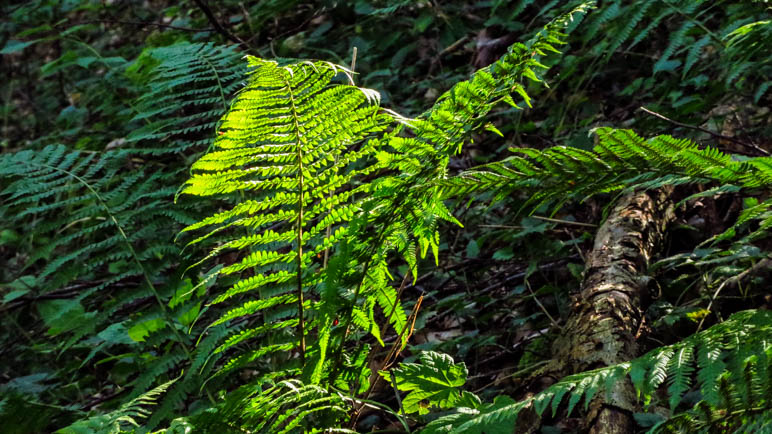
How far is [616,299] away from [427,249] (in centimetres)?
64

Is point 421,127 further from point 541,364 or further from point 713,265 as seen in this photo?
point 713,265

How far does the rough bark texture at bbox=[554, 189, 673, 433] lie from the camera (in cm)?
149

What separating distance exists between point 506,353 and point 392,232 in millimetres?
992

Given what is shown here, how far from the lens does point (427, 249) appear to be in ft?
7.21

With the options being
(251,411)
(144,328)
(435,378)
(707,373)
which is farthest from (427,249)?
(707,373)

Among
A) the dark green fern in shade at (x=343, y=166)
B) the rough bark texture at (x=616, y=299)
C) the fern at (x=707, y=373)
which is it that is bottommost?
the rough bark texture at (x=616, y=299)

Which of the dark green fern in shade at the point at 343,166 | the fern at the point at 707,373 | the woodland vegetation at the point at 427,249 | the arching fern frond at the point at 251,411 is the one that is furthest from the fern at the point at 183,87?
the fern at the point at 707,373

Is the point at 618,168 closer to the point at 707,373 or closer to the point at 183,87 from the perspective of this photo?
the point at 707,373

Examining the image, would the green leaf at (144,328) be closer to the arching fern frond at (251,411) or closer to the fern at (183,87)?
the fern at (183,87)

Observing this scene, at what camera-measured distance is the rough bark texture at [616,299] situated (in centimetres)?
149

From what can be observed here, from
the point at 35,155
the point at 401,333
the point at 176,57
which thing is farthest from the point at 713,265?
the point at 35,155

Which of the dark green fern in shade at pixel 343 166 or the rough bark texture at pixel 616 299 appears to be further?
the rough bark texture at pixel 616 299

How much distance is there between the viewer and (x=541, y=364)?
1.92 meters

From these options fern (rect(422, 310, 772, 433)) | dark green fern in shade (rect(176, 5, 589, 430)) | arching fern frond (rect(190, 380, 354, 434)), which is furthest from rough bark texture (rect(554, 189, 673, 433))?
arching fern frond (rect(190, 380, 354, 434))
